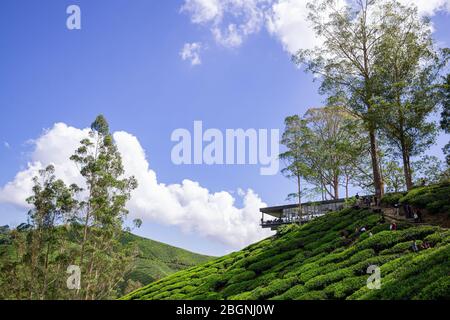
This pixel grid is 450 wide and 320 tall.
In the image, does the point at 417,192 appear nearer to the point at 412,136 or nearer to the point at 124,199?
the point at 412,136

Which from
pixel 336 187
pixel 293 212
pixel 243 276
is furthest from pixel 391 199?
pixel 293 212

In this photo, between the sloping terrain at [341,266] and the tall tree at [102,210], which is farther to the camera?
the tall tree at [102,210]

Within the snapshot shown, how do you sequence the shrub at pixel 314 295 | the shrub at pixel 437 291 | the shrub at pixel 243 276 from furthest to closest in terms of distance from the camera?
the shrub at pixel 243 276, the shrub at pixel 314 295, the shrub at pixel 437 291

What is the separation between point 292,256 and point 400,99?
52.7ft

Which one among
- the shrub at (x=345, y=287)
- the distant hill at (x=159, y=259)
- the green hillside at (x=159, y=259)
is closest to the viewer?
the shrub at (x=345, y=287)

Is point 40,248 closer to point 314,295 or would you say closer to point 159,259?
point 314,295

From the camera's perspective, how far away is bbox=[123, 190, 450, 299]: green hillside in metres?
13.7

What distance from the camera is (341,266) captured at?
18.8m

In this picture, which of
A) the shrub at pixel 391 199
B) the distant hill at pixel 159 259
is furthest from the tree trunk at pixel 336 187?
the distant hill at pixel 159 259

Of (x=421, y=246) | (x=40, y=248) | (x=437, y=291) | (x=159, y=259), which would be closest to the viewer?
(x=437, y=291)

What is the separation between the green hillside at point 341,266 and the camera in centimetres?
1373

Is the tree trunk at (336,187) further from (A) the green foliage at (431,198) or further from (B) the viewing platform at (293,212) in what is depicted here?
(A) the green foliage at (431,198)

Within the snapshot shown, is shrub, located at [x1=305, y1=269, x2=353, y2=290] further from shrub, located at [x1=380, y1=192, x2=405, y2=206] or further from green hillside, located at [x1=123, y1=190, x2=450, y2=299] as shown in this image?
shrub, located at [x1=380, y1=192, x2=405, y2=206]
